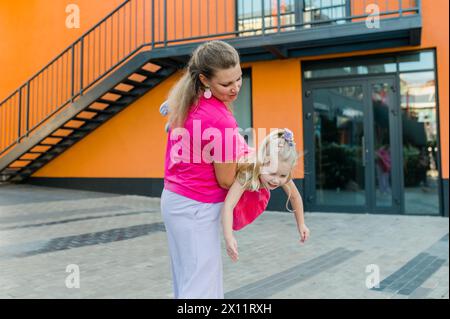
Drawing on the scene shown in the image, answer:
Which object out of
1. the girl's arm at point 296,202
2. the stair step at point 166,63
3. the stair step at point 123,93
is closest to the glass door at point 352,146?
the stair step at point 166,63

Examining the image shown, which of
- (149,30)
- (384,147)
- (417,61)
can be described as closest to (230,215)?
(384,147)

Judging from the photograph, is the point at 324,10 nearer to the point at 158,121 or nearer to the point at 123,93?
the point at 158,121

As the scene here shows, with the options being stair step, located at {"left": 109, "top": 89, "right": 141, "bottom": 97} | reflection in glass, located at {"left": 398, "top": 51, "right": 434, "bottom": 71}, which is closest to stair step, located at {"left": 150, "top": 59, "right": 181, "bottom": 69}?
stair step, located at {"left": 109, "top": 89, "right": 141, "bottom": 97}

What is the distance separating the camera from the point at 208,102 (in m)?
1.87

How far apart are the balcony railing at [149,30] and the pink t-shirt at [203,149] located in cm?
670

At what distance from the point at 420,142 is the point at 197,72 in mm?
7717

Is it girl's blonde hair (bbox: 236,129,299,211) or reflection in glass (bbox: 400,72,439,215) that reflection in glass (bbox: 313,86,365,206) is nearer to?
reflection in glass (bbox: 400,72,439,215)

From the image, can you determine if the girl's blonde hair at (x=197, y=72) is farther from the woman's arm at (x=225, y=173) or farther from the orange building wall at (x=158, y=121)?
the orange building wall at (x=158, y=121)

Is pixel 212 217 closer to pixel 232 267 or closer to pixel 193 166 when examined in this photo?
pixel 193 166

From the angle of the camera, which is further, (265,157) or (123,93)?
(123,93)

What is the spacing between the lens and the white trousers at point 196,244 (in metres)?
1.85

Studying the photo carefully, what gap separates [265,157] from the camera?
185cm

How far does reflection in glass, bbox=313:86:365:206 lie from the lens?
8.96m
